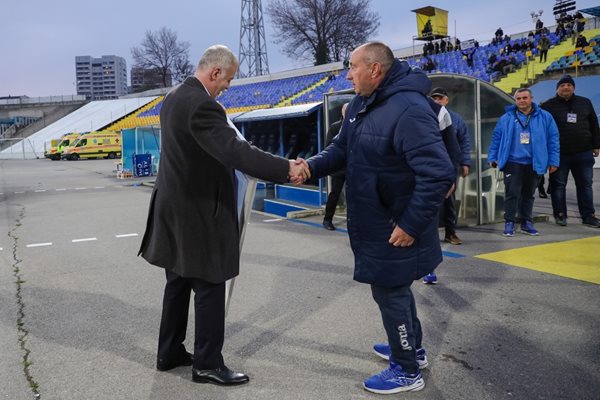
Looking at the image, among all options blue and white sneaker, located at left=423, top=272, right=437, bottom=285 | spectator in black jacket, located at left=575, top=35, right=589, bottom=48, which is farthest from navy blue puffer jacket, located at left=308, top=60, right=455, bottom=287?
spectator in black jacket, located at left=575, top=35, right=589, bottom=48

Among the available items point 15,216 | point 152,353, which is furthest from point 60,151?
point 152,353

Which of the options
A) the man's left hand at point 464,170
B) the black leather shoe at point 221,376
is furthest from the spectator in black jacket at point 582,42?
the black leather shoe at point 221,376

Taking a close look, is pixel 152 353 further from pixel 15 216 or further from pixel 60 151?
pixel 60 151

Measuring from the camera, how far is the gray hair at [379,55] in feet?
9.20

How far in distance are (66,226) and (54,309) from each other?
4949 millimetres

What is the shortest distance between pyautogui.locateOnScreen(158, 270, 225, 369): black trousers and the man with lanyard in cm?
516

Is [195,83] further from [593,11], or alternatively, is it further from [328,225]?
[593,11]

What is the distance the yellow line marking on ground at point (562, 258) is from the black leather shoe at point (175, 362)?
3.66 meters

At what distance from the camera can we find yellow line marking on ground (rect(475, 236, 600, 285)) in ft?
17.3

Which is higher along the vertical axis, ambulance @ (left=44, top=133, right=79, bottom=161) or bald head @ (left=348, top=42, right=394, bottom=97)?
ambulance @ (left=44, top=133, right=79, bottom=161)

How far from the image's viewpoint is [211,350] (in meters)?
3.12

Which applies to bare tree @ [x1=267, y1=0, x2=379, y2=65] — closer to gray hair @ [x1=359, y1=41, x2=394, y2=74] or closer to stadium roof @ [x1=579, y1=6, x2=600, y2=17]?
stadium roof @ [x1=579, y1=6, x2=600, y2=17]

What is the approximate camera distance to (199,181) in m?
3.01

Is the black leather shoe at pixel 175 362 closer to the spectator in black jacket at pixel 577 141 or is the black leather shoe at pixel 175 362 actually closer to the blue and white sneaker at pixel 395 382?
the blue and white sneaker at pixel 395 382
